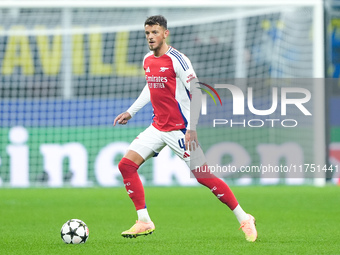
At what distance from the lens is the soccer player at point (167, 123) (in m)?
7.78

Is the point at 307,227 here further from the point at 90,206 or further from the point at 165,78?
the point at 90,206

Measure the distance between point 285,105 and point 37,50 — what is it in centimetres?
618

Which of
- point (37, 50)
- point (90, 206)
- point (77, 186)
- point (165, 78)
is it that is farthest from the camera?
point (37, 50)

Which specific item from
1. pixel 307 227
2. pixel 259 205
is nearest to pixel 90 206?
pixel 259 205

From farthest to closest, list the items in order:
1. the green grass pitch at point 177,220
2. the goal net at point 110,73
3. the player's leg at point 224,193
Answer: the goal net at point 110,73, the player's leg at point 224,193, the green grass pitch at point 177,220

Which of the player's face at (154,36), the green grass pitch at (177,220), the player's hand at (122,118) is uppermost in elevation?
the player's face at (154,36)

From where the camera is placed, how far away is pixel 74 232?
7.59m

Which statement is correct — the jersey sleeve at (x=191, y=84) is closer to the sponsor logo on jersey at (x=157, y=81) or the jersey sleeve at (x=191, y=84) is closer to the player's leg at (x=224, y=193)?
the sponsor logo on jersey at (x=157, y=81)

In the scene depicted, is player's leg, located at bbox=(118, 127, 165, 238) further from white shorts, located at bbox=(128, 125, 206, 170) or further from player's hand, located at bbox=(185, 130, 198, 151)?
player's hand, located at bbox=(185, 130, 198, 151)

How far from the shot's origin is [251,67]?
18.0 m

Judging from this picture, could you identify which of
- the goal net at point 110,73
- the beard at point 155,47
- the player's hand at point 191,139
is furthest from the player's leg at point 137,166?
the goal net at point 110,73

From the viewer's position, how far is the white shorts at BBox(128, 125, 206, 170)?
7.80 m

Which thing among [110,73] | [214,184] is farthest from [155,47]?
[110,73]

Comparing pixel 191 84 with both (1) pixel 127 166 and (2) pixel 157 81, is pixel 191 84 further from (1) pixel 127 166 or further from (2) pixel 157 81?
(1) pixel 127 166
